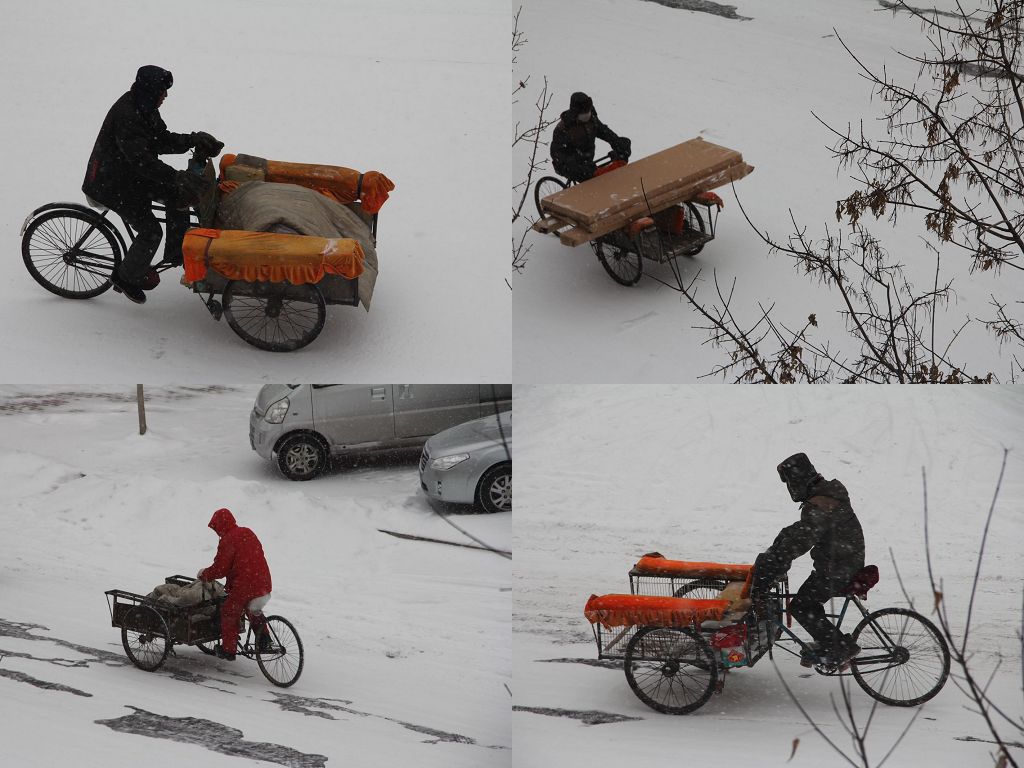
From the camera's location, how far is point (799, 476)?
5.50 m

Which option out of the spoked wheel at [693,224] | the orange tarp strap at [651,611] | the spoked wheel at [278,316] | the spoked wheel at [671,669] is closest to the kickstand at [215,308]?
the spoked wheel at [278,316]

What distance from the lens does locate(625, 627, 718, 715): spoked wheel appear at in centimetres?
548

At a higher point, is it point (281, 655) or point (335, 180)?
point (335, 180)

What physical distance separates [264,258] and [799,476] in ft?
9.29

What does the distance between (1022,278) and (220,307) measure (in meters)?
5.17

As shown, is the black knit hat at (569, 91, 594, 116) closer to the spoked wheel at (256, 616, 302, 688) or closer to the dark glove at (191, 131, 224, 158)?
the dark glove at (191, 131, 224, 158)

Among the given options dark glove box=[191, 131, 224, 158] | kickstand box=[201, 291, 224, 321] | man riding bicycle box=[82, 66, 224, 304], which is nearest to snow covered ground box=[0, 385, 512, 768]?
kickstand box=[201, 291, 224, 321]

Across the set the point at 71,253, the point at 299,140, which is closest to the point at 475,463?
the point at 71,253

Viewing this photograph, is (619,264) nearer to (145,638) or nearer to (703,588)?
(703,588)

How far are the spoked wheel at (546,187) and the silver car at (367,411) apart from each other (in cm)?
191

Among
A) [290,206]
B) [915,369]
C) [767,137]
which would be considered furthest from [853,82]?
[290,206]

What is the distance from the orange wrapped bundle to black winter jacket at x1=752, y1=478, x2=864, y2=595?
3.14 metres

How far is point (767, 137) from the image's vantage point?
28.3 feet

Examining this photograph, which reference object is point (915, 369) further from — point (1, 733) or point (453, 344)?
point (1, 733)
